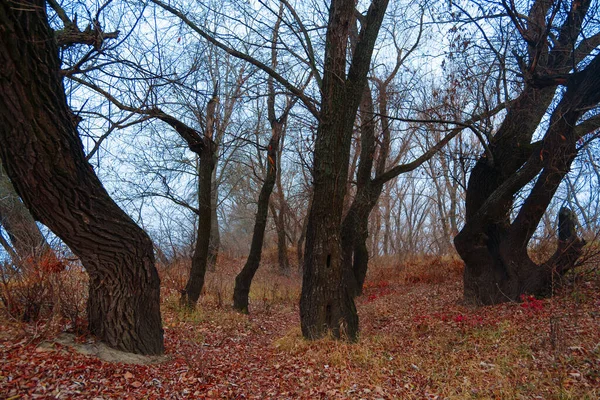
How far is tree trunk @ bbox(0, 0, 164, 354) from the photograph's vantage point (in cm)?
344

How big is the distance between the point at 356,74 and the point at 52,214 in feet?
13.9

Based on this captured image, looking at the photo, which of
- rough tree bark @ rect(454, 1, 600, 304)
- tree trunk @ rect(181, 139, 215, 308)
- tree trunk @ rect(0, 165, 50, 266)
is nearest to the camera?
tree trunk @ rect(0, 165, 50, 266)

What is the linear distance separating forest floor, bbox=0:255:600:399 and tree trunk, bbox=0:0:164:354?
0.44 metres

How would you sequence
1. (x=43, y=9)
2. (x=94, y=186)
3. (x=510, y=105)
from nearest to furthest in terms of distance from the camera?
(x=43, y=9), (x=94, y=186), (x=510, y=105)

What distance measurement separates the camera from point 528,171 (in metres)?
6.47

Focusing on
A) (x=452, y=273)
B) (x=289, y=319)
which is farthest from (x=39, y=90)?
(x=452, y=273)

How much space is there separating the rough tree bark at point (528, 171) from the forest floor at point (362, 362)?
58cm

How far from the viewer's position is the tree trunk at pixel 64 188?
3443 millimetres

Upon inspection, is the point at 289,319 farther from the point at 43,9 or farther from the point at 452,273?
the point at 43,9

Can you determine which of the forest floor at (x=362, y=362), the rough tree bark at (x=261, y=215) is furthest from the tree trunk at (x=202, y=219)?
the rough tree bark at (x=261, y=215)

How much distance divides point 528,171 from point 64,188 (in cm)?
658

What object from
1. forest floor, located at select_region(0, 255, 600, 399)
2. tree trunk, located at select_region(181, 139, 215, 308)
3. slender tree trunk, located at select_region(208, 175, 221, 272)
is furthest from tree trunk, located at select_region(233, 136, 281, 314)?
slender tree trunk, located at select_region(208, 175, 221, 272)

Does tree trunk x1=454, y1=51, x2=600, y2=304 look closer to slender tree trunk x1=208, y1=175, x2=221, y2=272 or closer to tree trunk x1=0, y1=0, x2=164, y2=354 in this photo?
tree trunk x1=0, y1=0, x2=164, y2=354

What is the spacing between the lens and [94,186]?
4176 millimetres
